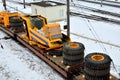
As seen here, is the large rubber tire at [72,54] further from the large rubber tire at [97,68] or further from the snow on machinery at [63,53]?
the large rubber tire at [97,68]

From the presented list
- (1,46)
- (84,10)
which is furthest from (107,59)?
(84,10)

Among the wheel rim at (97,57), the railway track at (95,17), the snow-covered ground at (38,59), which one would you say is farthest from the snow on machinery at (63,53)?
the railway track at (95,17)

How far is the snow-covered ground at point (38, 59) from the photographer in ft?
37.5

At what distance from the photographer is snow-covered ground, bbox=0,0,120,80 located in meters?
11.4

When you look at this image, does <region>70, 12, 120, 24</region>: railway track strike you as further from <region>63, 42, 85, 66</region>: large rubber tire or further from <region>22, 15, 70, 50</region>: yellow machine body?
<region>63, 42, 85, 66</region>: large rubber tire

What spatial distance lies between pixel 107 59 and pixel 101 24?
475 inches

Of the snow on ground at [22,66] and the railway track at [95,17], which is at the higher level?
the railway track at [95,17]

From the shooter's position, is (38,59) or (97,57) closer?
(97,57)

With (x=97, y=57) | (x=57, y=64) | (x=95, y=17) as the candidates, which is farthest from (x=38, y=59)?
(x=95, y=17)

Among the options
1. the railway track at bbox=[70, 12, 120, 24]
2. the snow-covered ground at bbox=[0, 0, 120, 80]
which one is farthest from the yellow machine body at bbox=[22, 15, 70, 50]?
the railway track at bbox=[70, 12, 120, 24]

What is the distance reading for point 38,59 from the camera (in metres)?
13.1

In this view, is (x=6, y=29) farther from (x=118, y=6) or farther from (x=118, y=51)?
(x=118, y=6)

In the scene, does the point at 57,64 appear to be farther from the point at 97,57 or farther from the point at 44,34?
the point at 97,57

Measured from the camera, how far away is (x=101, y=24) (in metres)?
20.9
